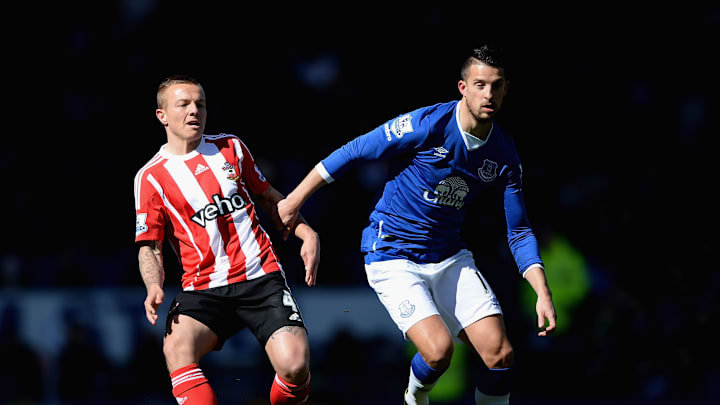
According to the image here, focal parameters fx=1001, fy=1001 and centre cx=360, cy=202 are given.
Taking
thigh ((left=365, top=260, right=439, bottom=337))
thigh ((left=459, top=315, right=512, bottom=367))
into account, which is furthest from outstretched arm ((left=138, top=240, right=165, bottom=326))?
thigh ((left=459, top=315, right=512, bottom=367))

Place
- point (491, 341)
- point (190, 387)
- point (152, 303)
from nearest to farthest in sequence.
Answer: point (152, 303) → point (190, 387) → point (491, 341)

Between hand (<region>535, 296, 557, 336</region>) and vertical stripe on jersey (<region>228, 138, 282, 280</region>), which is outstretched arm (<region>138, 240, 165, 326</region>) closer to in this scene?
vertical stripe on jersey (<region>228, 138, 282, 280</region>)

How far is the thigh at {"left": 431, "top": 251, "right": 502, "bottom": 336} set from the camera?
17.9 feet

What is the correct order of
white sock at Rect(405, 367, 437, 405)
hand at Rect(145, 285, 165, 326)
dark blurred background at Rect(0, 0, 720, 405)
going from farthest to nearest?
dark blurred background at Rect(0, 0, 720, 405), white sock at Rect(405, 367, 437, 405), hand at Rect(145, 285, 165, 326)

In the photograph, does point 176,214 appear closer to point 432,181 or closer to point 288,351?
point 288,351

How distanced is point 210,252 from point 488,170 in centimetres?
155

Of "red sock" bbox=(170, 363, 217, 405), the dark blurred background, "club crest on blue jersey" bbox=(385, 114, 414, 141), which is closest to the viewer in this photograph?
"red sock" bbox=(170, 363, 217, 405)

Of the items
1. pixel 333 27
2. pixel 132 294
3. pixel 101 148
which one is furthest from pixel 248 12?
pixel 132 294

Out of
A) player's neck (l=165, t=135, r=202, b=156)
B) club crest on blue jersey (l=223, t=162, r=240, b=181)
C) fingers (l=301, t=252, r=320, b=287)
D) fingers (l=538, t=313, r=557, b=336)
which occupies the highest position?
player's neck (l=165, t=135, r=202, b=156)

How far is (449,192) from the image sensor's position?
215 inches

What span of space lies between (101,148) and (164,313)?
2.67 m

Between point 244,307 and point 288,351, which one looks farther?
point 244,307

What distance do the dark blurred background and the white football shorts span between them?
2891mm

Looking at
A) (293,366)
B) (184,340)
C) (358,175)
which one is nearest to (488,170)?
(293,366)
